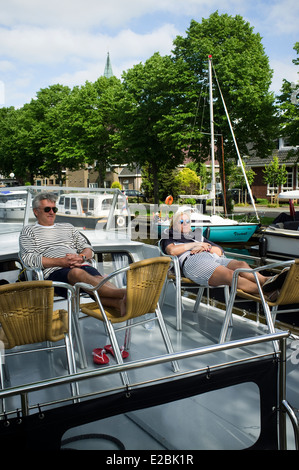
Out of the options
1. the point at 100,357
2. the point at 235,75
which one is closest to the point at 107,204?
the point at 100,357

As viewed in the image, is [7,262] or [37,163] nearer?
[7,262]

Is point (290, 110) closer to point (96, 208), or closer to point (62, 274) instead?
point (96, 208)

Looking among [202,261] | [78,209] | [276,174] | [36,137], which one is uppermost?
[36,137]

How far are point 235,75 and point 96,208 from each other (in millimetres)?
22020

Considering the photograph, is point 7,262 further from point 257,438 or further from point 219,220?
point 219,220

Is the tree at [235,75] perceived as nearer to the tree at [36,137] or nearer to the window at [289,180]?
the window at [289,180]

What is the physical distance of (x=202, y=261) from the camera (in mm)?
4980

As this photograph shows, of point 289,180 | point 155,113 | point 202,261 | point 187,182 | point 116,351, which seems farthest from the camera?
point 187,182

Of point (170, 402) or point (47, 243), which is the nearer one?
point (170, 402)

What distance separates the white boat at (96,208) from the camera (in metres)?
6.04

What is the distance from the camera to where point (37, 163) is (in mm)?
46062

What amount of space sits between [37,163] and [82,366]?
44.5 metres

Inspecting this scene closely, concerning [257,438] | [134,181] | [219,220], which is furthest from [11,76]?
[134,181]

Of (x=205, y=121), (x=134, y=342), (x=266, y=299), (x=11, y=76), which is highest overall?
(x=205, y=121)
